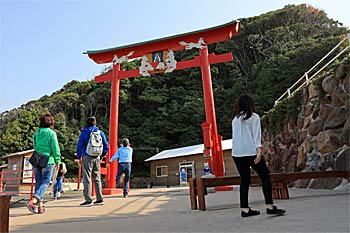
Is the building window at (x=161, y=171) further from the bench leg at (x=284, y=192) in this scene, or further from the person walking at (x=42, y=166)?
the person walking at (x=42, y=166)

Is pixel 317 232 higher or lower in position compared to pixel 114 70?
lower

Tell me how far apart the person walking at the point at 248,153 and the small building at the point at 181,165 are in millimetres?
17868

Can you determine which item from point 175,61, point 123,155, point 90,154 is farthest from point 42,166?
point 175,61

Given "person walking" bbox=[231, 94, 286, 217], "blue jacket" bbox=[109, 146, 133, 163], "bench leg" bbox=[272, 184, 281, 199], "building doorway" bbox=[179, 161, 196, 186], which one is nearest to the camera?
"person walking" bbox=[231, 94, 286, 217]

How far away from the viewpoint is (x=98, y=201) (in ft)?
17.5

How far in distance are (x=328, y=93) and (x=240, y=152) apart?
4.08 m

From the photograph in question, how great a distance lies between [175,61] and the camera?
10586 mm

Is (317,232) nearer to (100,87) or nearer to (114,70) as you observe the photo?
(114,70)

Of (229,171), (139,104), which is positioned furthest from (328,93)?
(139,104)

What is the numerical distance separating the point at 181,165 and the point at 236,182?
758 inches

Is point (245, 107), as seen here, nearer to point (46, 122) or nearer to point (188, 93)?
point (46, 122)

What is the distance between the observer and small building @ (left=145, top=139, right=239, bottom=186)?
71.3ft

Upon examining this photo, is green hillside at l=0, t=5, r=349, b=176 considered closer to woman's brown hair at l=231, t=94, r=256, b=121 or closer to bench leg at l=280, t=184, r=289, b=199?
bench leg at l=280, t=184, r=289, b=199

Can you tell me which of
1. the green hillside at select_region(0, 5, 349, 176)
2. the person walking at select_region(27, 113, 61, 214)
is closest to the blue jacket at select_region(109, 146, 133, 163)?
the person walking at select_region(27, 113, 61, 214)
